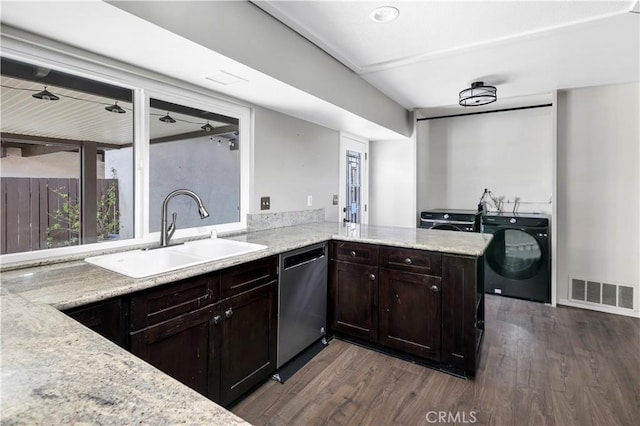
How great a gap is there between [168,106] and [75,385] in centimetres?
196

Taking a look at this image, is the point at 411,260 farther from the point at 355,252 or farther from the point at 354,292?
the point at 354,292

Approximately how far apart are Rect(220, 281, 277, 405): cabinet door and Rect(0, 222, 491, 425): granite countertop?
20.8 inches

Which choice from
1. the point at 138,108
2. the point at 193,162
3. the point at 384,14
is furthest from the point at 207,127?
the point at 384,14

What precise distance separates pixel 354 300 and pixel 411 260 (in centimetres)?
58

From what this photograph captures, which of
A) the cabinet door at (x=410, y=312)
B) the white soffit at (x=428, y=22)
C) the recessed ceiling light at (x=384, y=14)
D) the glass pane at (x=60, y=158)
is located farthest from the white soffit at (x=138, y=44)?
the cabinet door at (x=410, y=312)

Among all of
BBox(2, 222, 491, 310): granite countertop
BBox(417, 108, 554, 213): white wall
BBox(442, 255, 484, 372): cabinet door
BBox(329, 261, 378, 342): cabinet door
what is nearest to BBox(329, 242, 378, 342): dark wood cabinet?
BBox(329, 261, 378, 342): cabinet door

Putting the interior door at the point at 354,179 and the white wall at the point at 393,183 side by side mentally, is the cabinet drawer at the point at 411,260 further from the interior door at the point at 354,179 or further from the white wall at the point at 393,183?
the white wall at the point at 393,183

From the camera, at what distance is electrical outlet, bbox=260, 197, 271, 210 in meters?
2.83

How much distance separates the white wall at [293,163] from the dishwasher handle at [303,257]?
27.1 inches

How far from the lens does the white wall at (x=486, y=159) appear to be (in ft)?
13.8

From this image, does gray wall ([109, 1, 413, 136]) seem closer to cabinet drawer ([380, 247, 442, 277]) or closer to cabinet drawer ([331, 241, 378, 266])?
cabinet drawer ([331, 241, 378, 266])

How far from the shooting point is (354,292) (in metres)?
2.53

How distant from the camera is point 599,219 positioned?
334 cm

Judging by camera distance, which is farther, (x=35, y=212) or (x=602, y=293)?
(x=602, y=293)
